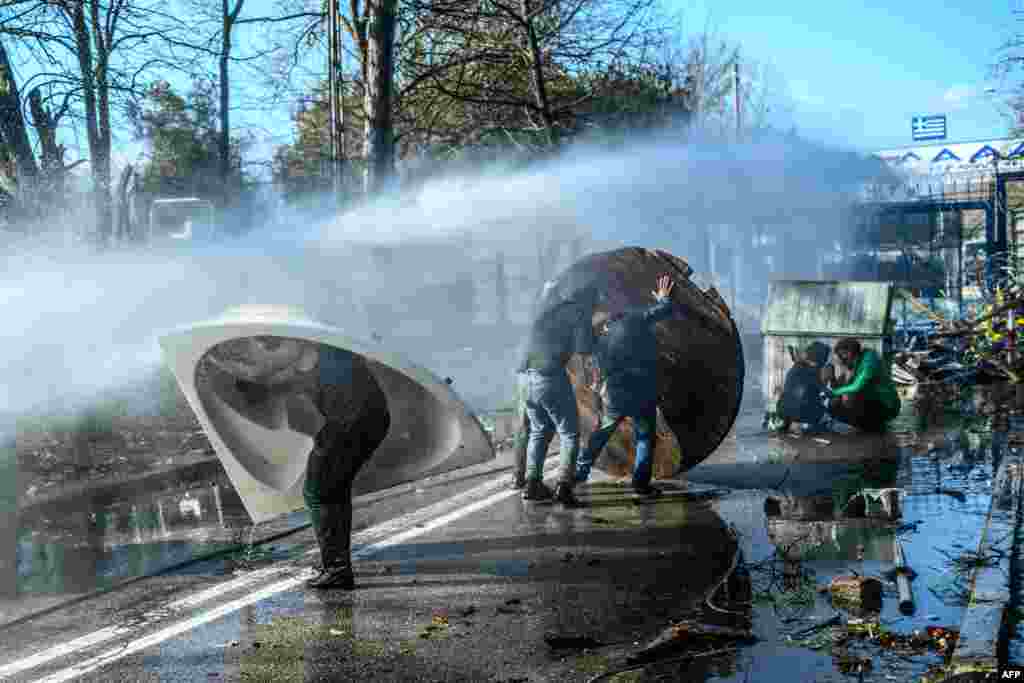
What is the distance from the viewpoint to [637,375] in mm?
8844

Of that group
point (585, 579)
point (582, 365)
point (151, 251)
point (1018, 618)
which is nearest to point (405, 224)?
point (151, 251)

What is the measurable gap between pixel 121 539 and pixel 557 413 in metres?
3.30

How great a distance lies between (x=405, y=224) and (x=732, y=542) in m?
9.30

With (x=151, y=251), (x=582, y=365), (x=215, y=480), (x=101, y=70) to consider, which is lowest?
(x=215, y=480)

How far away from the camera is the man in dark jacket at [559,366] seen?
865 centimetres

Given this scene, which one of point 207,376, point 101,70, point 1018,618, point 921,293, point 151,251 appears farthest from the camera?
point 921,293

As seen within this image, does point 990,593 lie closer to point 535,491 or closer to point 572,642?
point 572,642

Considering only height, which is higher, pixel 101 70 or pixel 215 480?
pixel 101 70

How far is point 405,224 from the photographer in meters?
15.8

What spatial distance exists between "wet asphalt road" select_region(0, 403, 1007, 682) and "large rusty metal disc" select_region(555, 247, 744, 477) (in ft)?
1.32

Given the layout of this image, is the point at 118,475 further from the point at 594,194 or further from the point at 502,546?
the point at 594,194

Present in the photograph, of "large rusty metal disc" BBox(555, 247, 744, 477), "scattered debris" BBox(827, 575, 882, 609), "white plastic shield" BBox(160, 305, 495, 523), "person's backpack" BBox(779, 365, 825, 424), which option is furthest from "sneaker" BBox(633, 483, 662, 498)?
"person's backpack" BBox(779, 365, 825, 424)

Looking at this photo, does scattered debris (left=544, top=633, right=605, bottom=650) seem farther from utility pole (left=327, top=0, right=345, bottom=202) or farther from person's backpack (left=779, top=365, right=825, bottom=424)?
utility pole (left=327, top=0, right=345, bottom=202)

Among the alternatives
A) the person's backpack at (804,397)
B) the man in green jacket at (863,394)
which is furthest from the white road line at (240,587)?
the man in green jacket at (863,394)
